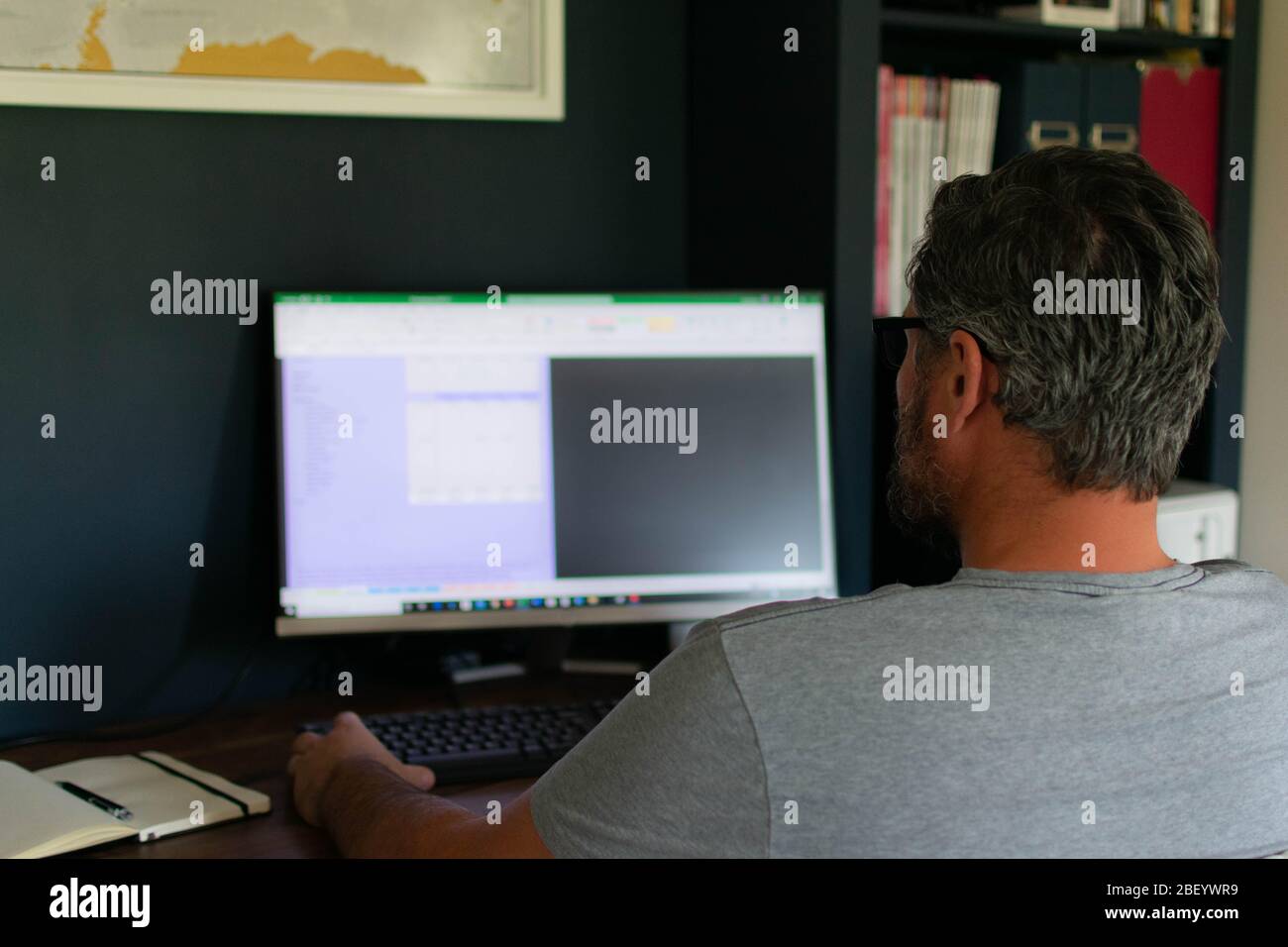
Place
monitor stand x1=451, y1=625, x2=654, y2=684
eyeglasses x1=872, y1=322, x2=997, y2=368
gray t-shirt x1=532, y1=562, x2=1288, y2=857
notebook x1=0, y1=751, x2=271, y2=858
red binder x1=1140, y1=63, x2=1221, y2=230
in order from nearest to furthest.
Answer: gray t-shirt x1=532, y1=562, x2=1288, y2=857 → eyeglasses x1=872, y1=322, x2=997, y2=368 → notebook x1=0, y1=751, x2=271, y2=858 → monitor stand x1=451, y1=625, x2=654, y2=684 → red binder x1=1140, y1=63, x2=1221, y2=230

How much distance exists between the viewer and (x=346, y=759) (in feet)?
4.45

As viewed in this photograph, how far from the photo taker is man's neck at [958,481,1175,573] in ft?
3.25

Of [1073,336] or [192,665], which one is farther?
[192,665]

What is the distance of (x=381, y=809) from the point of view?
1.23m

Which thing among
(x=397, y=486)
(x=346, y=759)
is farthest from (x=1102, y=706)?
(x=397, y=486)

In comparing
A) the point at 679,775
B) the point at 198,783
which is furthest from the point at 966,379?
the point at 198,783

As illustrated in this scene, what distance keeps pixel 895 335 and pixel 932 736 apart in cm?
41

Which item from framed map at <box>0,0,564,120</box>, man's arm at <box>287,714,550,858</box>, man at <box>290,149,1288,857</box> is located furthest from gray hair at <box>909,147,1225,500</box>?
framed map at <box>0,0,564,120</box>

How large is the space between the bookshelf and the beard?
473 mm

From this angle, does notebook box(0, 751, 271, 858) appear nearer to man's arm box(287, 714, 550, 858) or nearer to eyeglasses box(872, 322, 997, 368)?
man's arm box(287, 714, 550, 858)

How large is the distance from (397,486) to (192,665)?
1.25 ft
